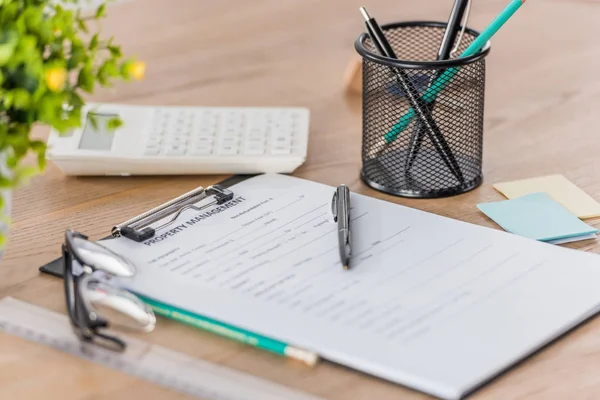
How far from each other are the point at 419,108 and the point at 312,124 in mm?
247

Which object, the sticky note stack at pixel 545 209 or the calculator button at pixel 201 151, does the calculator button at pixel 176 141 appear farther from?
the sticky note stack at pixel 545 209

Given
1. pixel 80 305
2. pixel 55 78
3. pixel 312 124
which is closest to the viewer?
pixel 55 78

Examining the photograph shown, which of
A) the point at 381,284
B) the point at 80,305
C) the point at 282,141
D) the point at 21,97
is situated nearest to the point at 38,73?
the point at 21,97

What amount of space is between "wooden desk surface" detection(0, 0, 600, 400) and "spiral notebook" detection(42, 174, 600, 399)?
0.06ft

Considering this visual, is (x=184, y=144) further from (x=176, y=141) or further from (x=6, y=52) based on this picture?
(x=6, y=52)

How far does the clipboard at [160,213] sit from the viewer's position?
0.82m

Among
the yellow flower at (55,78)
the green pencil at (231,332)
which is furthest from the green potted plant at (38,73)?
the green pencil at (231,332)

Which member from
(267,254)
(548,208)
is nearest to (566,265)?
(548,208)

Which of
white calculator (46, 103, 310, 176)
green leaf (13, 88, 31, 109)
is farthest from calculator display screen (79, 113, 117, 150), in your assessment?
green leaf (13, 88, 31, 109)

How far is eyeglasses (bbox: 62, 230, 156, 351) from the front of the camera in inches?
27.3

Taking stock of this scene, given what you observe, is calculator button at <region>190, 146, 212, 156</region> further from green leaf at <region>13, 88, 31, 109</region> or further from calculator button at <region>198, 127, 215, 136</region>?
green leaf at <region>13, 88, 31, 109</region>

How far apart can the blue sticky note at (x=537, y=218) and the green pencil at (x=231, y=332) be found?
0.29 metres

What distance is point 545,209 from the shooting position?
0.90 meters

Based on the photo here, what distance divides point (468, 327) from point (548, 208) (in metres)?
0.26
